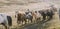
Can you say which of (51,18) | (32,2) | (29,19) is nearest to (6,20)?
(29,19)

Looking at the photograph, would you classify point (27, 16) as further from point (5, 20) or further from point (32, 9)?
point (5, 20)

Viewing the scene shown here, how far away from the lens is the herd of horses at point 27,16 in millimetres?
1729

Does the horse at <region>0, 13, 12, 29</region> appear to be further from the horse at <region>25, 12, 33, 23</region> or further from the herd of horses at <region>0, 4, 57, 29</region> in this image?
the horse at <region>25, 12, 33, 23</region>

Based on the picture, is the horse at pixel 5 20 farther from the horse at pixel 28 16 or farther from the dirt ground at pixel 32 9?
the horse at pixel 28 16

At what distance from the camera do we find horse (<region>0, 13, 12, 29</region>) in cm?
172

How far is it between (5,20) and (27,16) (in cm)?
30

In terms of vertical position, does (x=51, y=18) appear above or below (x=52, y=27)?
above

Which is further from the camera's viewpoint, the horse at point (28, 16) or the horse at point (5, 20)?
the horse at point (28, 16)

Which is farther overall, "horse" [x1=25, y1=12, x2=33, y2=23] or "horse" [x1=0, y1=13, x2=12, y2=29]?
"horse" [x1=25, y1=12, x2=33, y2=23]

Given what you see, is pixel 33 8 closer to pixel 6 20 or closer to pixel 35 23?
pixel 35 23

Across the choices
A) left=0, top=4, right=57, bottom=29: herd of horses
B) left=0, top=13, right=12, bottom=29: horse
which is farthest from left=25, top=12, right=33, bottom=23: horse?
left=0, top=13, right=12, bottom=29: horse

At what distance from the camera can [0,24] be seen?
170cm

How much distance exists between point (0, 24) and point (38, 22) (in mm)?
517

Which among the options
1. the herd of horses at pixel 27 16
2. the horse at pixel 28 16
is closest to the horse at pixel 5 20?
the herd of horses at pixel 27 16
